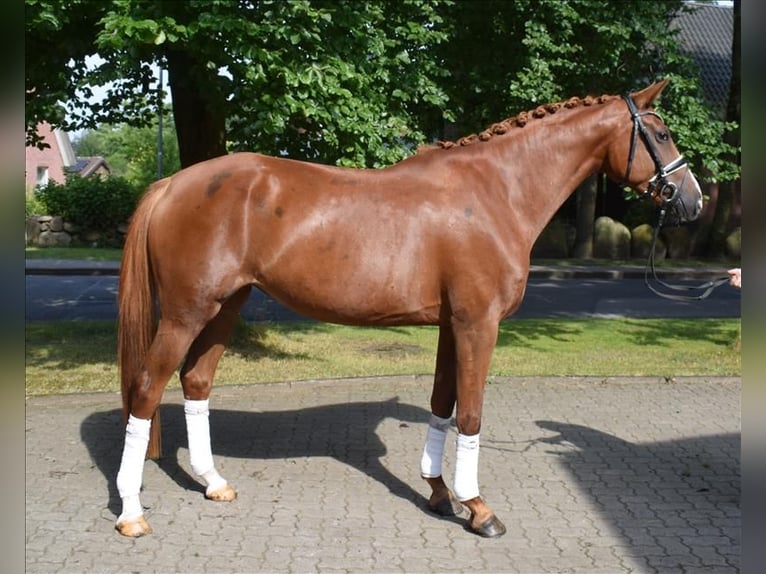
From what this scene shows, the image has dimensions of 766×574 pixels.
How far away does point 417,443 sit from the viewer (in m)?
6.38

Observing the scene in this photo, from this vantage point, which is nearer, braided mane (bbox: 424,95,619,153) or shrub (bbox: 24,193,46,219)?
braided mane (bbox: 424,95,619,153)

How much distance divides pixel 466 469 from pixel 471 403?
0.39 meters

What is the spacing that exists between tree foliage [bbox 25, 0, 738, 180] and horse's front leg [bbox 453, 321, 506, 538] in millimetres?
3257

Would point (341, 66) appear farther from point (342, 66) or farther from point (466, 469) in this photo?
point (466, 469)

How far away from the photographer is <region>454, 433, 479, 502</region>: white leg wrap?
186 inches

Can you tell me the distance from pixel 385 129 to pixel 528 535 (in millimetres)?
4634

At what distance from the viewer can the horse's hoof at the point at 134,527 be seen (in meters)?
4.54

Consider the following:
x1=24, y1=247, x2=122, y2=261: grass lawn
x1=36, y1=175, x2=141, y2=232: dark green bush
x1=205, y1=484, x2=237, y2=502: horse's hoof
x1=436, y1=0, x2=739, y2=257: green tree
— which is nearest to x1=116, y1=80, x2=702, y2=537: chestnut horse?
x1=205, y1=484, x2=237, y2=502: horse's hoof

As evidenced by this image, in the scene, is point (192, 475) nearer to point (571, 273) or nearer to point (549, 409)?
point (549, 409)

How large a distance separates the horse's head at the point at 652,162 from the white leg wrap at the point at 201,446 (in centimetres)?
307

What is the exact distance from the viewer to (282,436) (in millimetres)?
6480

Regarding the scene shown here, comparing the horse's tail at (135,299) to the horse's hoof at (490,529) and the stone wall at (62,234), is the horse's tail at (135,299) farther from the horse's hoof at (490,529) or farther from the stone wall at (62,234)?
the stone wall at (62,234)

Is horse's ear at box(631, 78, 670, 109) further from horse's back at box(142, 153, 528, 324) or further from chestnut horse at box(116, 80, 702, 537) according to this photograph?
horse's back at box(142, 153, 528, 324)

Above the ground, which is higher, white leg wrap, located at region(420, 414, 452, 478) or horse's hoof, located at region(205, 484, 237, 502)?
white leg wrap, located at region(420, 414, 452, 478)
